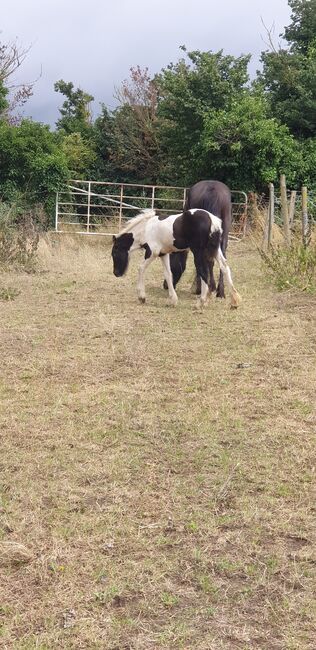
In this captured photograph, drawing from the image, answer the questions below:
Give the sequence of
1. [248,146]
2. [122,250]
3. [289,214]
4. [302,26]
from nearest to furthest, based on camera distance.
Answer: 1. [122,250]
2. [289,214]
3. [248,146]
4. [302,26]

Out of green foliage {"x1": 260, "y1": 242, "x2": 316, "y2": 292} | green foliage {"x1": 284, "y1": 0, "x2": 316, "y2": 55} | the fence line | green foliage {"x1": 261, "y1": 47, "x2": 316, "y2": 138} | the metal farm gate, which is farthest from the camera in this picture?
green foliage {"x1": 284, "y1": 0, "x2": 316, "y2": 55}

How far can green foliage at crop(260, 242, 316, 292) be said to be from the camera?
8945 mm

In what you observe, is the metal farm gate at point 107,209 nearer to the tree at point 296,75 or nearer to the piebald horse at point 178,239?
the tree at point 296,75

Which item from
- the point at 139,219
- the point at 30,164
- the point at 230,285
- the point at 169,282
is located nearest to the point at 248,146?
the point at 30,164

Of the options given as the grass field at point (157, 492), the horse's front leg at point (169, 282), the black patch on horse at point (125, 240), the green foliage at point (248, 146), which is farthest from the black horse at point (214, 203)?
the green foliage at point (248, 146)

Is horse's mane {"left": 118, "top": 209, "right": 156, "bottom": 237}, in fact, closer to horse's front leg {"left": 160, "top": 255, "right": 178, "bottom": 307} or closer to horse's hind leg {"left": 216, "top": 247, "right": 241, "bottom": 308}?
horse's front leg {"left": 160, "top": 255, "right": 178, "bottom": 307}

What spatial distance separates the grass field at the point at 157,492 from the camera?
2328 mm

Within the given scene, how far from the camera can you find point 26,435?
3.98 m

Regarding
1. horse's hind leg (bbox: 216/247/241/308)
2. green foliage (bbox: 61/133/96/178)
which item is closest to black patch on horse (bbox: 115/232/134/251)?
horse's hind leg (bbox: 216/247/241/308)

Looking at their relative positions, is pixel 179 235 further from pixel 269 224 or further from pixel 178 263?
pixel 269 224

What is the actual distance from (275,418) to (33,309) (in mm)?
4970

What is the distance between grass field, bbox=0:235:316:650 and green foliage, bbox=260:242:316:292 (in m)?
2.82

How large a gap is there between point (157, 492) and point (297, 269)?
256 inches

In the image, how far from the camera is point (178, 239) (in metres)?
8.55
